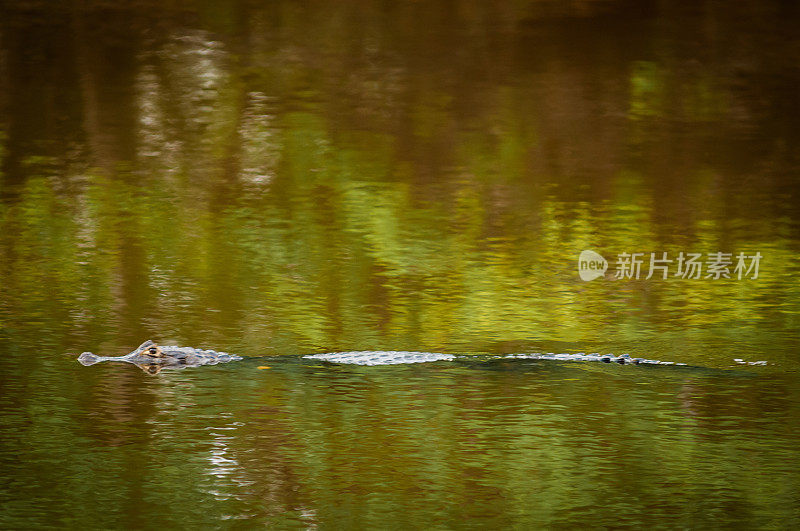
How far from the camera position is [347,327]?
3129 mm

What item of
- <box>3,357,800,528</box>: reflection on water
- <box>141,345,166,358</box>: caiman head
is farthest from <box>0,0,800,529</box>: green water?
<box>141,345,166,358</box>: caiman head

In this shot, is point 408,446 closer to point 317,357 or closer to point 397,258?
point 317,357

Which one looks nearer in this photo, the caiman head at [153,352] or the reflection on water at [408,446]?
the reflection on water at [408,446]

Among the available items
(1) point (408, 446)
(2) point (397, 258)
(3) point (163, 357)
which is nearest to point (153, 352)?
(3) point (163, 357)

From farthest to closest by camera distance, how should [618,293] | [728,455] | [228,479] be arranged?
[618,293] → [728,455] → [228,479]

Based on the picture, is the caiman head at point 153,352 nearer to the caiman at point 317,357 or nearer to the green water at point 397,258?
the caiman at point 317,357

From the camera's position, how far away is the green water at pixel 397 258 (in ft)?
6.64

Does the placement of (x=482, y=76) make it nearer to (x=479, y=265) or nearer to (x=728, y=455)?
(x=479, y=265)

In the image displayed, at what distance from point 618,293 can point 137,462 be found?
180cm

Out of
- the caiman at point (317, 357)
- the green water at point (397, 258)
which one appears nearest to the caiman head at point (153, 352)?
the caiman at point (317, 357)

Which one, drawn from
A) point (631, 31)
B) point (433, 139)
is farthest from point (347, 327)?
point (631, 31)

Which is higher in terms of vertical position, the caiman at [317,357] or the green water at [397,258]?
the green water at [397,258]

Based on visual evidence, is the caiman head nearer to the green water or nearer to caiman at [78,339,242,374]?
caiman at [78,339,242,374]

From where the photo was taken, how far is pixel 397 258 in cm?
368
